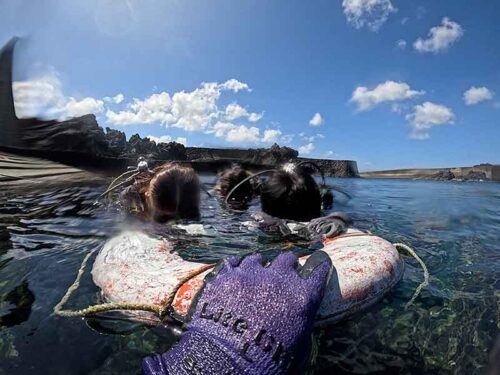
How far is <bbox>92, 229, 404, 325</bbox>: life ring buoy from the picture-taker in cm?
214

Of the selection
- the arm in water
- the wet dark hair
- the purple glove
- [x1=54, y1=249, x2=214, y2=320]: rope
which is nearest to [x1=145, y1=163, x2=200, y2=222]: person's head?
the wet dark hair

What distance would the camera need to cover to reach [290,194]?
16.5ft

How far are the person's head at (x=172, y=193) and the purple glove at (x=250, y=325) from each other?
2087mm

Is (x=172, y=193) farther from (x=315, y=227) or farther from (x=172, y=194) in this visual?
(x=315, y=227)

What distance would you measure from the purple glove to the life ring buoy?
0.27 m

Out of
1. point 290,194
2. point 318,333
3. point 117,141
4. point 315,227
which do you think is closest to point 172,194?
point 315,227

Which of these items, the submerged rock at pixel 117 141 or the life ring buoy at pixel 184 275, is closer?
the life ring buoy at pixel 184 275

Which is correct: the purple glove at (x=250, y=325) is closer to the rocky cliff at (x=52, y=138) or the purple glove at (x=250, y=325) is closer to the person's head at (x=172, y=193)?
the person's head at (x=172, y=193)

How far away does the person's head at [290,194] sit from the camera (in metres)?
5.00

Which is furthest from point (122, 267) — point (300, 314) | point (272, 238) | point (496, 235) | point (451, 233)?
point (496, 235)

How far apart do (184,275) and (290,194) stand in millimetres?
2985

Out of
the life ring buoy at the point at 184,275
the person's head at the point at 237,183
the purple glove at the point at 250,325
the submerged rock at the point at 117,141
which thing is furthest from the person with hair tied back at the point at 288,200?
the submerged rock at the point at 117,141

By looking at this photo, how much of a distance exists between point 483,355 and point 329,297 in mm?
1182

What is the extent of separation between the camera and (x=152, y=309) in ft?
6.77
